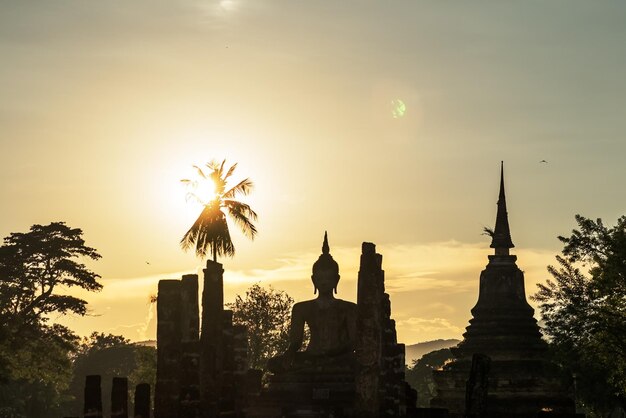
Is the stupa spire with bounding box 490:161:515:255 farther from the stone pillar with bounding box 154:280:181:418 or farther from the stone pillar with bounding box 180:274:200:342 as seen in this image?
the stone pillar with bounding box 154:280:181:418

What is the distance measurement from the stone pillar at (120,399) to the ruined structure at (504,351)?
2462cm

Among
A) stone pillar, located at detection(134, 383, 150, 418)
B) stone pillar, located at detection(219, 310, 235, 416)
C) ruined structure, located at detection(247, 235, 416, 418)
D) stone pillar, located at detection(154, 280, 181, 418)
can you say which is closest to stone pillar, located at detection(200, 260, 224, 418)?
stone pillar, located at detection(219, 310, 235, 416)

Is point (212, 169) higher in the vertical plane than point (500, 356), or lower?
higher

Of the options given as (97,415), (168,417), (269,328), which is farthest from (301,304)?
(269,328)

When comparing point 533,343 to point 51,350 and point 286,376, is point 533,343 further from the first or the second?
point 51,350

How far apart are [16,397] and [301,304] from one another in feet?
191

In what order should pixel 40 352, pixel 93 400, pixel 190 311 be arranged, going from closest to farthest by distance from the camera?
pixel 93 400, pixel 190 311, pixel 40 352

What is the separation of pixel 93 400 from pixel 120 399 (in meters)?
0.84

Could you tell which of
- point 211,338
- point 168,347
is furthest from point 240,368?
point 168,347

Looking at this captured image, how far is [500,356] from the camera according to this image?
5459cm

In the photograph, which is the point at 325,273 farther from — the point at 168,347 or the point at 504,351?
the point at 504,351

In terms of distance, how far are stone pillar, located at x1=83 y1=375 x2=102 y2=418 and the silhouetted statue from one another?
15719mm

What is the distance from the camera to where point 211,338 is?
3278 centimetres

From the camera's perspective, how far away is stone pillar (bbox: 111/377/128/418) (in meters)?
25.4
